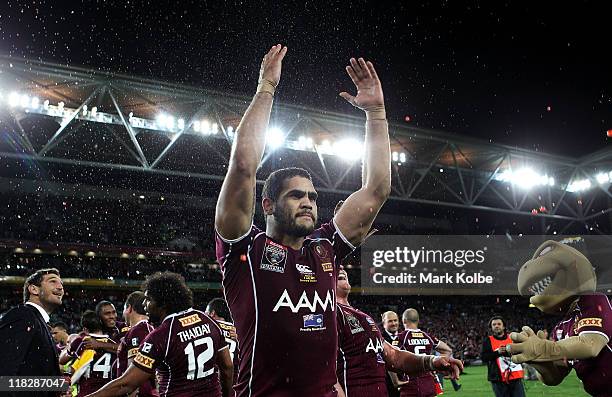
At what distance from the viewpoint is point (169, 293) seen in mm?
5359

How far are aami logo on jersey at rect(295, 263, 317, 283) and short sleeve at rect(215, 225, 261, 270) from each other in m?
0.29

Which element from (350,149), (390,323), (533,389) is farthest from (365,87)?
(350,149)

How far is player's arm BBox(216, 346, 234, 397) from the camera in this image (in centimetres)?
559

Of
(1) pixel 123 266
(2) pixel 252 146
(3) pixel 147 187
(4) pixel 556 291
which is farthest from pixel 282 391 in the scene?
(3) pixel 147 187

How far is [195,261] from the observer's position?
98.4ft

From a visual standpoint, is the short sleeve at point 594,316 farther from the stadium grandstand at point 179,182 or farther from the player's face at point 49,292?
the stadium grandstand at point 179,182

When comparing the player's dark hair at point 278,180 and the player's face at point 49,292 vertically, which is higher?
the player's dark hair at point 278,180

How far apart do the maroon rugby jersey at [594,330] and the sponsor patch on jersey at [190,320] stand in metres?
3.15

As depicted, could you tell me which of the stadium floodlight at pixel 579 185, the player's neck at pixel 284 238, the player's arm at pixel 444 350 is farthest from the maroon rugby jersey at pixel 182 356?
the stadium floodlight at pixel 579 185

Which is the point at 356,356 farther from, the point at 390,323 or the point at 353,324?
the point at 390,323

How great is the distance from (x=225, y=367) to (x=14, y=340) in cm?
190

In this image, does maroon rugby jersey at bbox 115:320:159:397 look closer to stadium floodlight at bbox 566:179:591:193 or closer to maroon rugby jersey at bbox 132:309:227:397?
maroon rugby jersey at bbox 132:309:227:397

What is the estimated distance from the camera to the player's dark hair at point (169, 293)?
17.5ft

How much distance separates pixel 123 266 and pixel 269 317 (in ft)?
91.3
